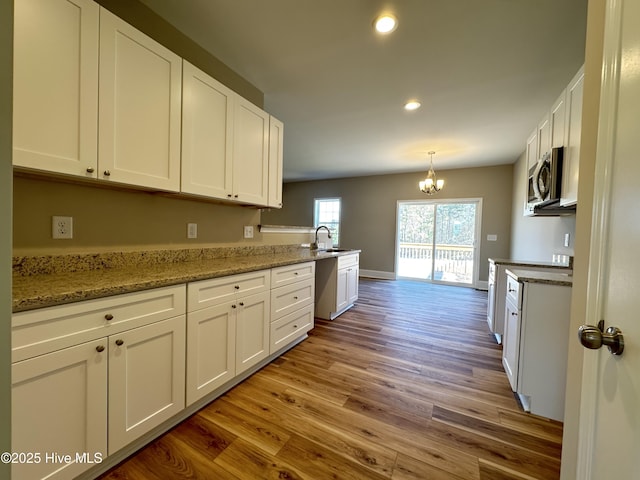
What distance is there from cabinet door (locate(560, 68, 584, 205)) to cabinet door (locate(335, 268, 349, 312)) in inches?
90.2

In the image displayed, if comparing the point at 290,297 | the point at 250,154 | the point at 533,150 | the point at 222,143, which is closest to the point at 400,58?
the point at 250,154

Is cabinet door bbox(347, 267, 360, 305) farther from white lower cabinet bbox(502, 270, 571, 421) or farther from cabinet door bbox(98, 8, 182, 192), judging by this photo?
cabinet door bbox(98, 8, 182, 192)

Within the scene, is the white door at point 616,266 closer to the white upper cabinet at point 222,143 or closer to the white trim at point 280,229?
the white upper cabinet at point 222,143

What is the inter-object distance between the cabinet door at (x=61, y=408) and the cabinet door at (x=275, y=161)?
5.84ft

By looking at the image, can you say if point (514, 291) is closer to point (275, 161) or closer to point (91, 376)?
point (275, 161)

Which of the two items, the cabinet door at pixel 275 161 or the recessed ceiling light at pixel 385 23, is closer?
the recessed ceiling light at pixel 385 23

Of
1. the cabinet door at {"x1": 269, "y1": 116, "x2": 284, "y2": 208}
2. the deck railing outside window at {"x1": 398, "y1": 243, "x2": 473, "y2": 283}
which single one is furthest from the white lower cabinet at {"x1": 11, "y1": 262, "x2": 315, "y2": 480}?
the deck railing outside window at {"x1": 398, "y1": 243, "x2": 473, "y2": 283}

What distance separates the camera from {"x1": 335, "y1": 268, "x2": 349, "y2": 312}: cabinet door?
10.9ft

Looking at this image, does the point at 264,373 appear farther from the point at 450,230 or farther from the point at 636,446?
the point at 450,230

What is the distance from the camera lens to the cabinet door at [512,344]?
1.75 m

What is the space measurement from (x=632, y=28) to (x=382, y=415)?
194 centimetres

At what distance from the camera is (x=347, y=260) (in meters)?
3.58

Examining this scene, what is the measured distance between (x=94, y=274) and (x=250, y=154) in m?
1.44

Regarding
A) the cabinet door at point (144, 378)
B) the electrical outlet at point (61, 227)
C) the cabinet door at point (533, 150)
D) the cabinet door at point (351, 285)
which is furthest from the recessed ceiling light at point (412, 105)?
the electrical outlet at point (61, 227)
